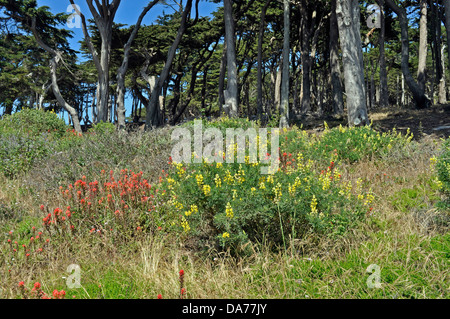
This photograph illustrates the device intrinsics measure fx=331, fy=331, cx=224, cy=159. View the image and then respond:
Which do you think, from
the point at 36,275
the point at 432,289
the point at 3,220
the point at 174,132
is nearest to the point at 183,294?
the point at 36,275

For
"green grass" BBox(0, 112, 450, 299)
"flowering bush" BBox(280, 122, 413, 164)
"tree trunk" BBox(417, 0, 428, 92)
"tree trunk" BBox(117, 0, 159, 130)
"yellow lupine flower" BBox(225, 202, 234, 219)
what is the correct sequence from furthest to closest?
"tree trunk" BBox(117, 0, 159, 130) → "tree trunk" BBox(417, 0, 428, 92) → "flowering bush" BBox(280, 122, 413, 164) → "yellow lupine flower" BBox(225, 202, 234, 219) → "green grass" BBox(0, 112, 450, 299)

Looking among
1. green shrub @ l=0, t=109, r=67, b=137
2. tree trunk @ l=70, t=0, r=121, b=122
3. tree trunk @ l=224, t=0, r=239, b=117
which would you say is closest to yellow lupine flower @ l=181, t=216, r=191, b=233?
green shrub @ l=0, t=109, r=67, b=137

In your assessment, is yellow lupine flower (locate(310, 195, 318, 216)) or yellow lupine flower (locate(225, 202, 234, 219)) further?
yellow lupine flower (locate(310, 195, 318, 216))

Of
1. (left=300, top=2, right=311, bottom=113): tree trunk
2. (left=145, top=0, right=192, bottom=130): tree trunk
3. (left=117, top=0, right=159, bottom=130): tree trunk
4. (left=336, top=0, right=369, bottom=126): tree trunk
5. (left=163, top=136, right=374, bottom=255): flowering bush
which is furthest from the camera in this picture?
(left=300, top=2, right=311, bottom=113): tree trunk

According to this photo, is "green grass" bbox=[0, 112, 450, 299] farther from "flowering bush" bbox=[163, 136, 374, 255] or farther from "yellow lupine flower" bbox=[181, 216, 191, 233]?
"yellow lupine flower" bbox=[181, 216, 191, 233]

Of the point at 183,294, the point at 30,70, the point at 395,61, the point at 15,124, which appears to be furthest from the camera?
the point at 395,61

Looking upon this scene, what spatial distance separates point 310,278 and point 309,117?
38.4ft

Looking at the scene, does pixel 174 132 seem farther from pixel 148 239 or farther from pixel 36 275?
pixel 36 275

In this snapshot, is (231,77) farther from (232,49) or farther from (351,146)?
(351,146)

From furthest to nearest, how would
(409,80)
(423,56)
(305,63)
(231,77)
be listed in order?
1. (305,63)
2. (423,56)
3. (409,80)
4. (231,77)

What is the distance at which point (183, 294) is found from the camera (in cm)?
261

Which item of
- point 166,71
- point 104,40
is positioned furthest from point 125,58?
point 166,71

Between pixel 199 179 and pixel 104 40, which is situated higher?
pixel 104 40

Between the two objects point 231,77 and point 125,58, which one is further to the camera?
point 125,58
